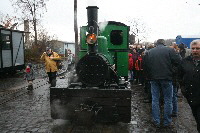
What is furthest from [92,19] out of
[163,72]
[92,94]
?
[163,72]

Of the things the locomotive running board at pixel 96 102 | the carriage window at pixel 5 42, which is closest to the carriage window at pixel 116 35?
the locomotive running board at pixel 96 102

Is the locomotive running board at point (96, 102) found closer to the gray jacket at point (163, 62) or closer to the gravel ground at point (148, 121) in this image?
the gravel ground at point (148, 121)

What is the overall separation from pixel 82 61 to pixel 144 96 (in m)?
4.51

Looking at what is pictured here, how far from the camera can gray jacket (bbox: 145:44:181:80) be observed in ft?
20.1

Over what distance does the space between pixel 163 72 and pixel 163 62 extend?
0.24 meters

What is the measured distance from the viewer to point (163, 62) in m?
6.12

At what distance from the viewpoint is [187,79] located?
13.3ft

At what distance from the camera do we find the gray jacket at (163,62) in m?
6.12

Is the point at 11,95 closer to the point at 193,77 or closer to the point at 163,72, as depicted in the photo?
the point at 163,72

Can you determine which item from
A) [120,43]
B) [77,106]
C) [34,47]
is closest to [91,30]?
[77,106]

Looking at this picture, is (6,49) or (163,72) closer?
(163,72)

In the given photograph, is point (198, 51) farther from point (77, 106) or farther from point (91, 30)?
point (77, 106)

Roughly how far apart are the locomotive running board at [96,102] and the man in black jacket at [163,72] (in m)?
0.78

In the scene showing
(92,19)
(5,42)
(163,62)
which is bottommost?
(163,62)
